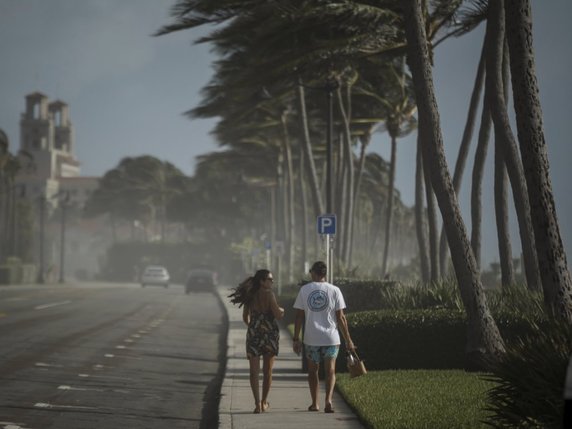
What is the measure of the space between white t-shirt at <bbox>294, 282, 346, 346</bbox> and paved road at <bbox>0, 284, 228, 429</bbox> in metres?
1.67

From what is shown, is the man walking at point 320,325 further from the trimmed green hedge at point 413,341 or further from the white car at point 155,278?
the white car at point 155,278

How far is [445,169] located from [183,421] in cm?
744

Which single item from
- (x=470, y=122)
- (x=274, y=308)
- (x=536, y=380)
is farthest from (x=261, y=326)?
(x=470, y=122)

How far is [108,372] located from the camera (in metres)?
19.0

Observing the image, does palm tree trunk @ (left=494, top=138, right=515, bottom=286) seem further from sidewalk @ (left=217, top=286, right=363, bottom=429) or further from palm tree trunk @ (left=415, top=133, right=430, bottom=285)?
sidewalk @ (left=217, top=286, right=363, bottom=429)

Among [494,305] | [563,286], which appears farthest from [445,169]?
[563,286]

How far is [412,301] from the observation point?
22.3 meters

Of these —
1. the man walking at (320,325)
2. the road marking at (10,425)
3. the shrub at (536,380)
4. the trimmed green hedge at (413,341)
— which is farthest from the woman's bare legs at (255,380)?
the trimmed green hedge at (413,341)

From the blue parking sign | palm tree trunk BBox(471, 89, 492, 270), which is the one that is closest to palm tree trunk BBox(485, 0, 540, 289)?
the blue parking sign

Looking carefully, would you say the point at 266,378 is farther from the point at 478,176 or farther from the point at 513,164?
the point at 478,176

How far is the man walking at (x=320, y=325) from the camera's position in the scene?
1330cm

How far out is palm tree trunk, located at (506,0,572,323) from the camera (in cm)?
1401

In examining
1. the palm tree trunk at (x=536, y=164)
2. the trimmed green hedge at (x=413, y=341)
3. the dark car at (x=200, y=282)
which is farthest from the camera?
the dark car at (x=200, y=282)

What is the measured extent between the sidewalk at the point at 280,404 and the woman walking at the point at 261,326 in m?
0.38
